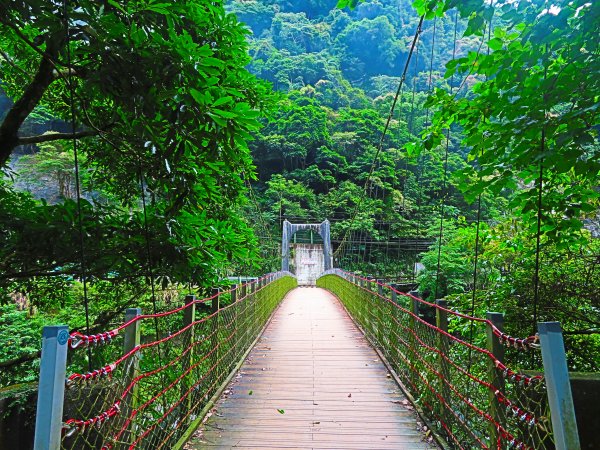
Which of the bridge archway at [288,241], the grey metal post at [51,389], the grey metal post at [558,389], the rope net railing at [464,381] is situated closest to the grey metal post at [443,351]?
the rope net railing at [464,381]

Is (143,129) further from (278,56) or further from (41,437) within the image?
(278,56)

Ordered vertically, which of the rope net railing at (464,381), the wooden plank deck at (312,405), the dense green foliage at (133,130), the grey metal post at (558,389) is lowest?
the wooden plank deck at (312,405)

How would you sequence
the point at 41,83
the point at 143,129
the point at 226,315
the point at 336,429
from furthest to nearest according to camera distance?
the point at 226,315 < the point at 41,83 < the point at 336,429 < the point at 143,129

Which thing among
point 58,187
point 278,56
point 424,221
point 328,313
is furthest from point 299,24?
point 328,313

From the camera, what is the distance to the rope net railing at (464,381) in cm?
137

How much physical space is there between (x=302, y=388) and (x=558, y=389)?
224cm

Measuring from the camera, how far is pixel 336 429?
2252 millimetres

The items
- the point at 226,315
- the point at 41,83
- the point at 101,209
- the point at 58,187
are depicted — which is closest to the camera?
the point at 41,83

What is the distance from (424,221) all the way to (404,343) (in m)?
19.5

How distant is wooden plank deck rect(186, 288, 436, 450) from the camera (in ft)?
6.92

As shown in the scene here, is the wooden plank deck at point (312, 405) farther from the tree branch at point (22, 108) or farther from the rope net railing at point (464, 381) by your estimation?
the tree branch at point (22, 108)

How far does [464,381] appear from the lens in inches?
79.7

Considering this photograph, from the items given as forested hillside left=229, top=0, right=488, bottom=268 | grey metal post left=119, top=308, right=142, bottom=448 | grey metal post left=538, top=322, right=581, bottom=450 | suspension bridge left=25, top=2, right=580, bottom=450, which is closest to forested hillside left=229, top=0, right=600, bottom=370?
forested hillside left=229, top=0, right=488, bottom=268

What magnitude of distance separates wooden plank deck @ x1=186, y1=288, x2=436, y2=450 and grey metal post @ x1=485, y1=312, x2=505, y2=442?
0.62 m
